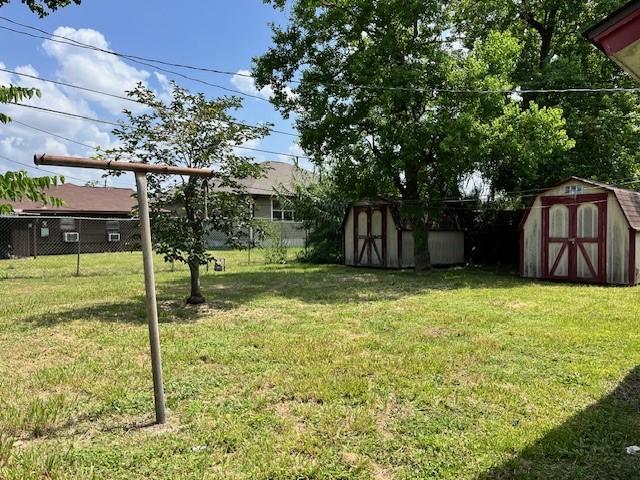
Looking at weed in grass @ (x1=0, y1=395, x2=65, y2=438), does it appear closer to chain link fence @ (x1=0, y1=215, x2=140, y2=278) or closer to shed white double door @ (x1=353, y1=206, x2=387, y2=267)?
shed white double door @ (x1=353, y1=206, x2=387, y2=267)

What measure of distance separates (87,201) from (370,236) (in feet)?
54.0

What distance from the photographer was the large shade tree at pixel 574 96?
14602mm

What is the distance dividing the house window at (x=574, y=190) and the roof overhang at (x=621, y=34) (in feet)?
33.6

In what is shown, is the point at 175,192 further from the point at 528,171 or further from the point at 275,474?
the point at 528,171

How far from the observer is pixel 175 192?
808 cm

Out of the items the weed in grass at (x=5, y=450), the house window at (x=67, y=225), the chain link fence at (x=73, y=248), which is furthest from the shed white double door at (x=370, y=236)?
the house window at (x=67, y=225)

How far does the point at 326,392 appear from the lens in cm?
415

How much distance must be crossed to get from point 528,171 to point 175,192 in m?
9.78

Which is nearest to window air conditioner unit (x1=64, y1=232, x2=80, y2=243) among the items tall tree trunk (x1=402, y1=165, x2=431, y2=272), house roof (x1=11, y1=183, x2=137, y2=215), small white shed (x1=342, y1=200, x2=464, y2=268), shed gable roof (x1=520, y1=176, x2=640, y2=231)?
house roof (x1=11, y1=183, x2=137, y2=215)

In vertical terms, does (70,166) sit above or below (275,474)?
above

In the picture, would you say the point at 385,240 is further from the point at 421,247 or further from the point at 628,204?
the point at 628,204

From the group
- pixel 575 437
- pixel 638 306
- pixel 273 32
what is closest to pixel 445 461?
pixel 575 437

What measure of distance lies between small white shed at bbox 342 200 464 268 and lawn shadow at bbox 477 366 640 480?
39.8ft

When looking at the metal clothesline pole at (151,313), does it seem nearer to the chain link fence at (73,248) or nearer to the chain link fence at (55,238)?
the chain link fence at (73,248)
